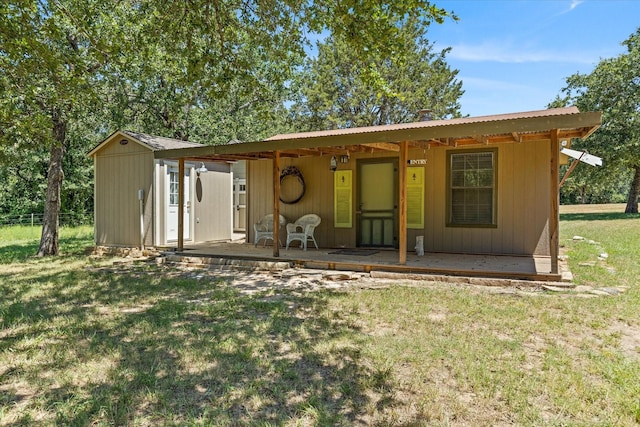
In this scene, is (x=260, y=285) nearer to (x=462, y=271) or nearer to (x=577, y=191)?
(x=462, y=271)

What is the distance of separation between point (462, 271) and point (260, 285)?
2807 mm

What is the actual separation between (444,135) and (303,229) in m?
4.03

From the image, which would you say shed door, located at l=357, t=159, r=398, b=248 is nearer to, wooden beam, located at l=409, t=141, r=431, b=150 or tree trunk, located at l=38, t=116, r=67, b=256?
wooden beam, located at l=409, t=141, r=431, b=150

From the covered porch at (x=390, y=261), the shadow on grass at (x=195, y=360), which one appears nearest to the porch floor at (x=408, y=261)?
the covered porch at (x=390, y=261)

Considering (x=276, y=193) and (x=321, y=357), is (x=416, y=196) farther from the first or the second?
(x=321, y=357)

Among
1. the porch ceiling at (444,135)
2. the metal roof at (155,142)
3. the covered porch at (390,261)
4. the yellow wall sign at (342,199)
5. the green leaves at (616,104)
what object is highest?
the green leaves at (616,104)

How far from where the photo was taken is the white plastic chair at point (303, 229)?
8.38m

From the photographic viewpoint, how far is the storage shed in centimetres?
Result: 915

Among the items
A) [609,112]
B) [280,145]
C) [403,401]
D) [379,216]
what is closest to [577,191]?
[609,112]

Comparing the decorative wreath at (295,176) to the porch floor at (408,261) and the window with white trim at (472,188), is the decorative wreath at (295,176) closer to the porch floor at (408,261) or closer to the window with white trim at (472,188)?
the porch floor at (408,261)

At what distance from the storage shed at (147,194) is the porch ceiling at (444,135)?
0.91 metres

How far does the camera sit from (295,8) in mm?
6227

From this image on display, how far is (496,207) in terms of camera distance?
7.48 m

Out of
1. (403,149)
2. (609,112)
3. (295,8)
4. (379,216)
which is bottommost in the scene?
(379,216)
